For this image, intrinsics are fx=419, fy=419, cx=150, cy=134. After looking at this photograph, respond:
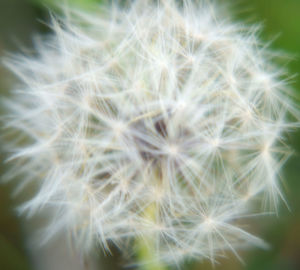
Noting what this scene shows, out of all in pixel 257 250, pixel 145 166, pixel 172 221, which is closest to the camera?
pixel 145 166

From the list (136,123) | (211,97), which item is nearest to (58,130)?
(136,123)

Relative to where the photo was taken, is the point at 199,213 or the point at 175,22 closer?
the point at 199,213

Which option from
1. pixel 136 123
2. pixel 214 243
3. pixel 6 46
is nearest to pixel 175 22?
pixel 136 123

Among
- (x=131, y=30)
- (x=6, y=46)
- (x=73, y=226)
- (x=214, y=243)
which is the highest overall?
(x=6, y=46)

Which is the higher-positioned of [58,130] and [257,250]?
[58,130]

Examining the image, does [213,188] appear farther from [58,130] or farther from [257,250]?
[257,250]

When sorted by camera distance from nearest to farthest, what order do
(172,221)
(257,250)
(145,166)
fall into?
(145,166), (172,221), (257,250)
